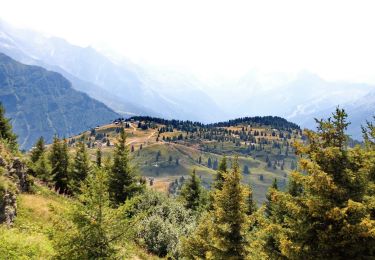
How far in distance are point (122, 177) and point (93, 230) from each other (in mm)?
30793

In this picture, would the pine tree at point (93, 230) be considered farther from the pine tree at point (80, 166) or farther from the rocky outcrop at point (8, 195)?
the pine tree at point (80, 166)

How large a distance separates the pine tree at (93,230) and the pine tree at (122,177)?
2972 centimetres

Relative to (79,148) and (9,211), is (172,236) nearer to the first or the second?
(9,211)

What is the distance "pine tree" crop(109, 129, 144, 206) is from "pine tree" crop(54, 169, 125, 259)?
97.5ft

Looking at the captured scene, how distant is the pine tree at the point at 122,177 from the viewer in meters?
44.0

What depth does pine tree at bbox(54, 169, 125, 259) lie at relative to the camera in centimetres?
1373

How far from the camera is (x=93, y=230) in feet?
45.6

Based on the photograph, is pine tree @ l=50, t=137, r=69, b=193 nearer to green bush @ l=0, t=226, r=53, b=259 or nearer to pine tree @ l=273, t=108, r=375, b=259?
green bush @ l=0, t=226, r=53, b=259

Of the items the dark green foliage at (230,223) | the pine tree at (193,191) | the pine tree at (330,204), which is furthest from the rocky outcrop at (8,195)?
the pine tree at (193,191)

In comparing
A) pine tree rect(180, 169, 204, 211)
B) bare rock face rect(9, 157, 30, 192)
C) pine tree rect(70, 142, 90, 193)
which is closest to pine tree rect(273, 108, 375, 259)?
bare rock face rect(9, 157, 30, 192)

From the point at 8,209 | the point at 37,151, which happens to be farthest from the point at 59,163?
the point at 8,209

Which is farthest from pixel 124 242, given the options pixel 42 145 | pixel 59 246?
pixel 42 145

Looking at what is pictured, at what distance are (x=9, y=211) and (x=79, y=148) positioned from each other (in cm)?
3711

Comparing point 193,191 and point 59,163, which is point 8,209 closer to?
point 59,163
